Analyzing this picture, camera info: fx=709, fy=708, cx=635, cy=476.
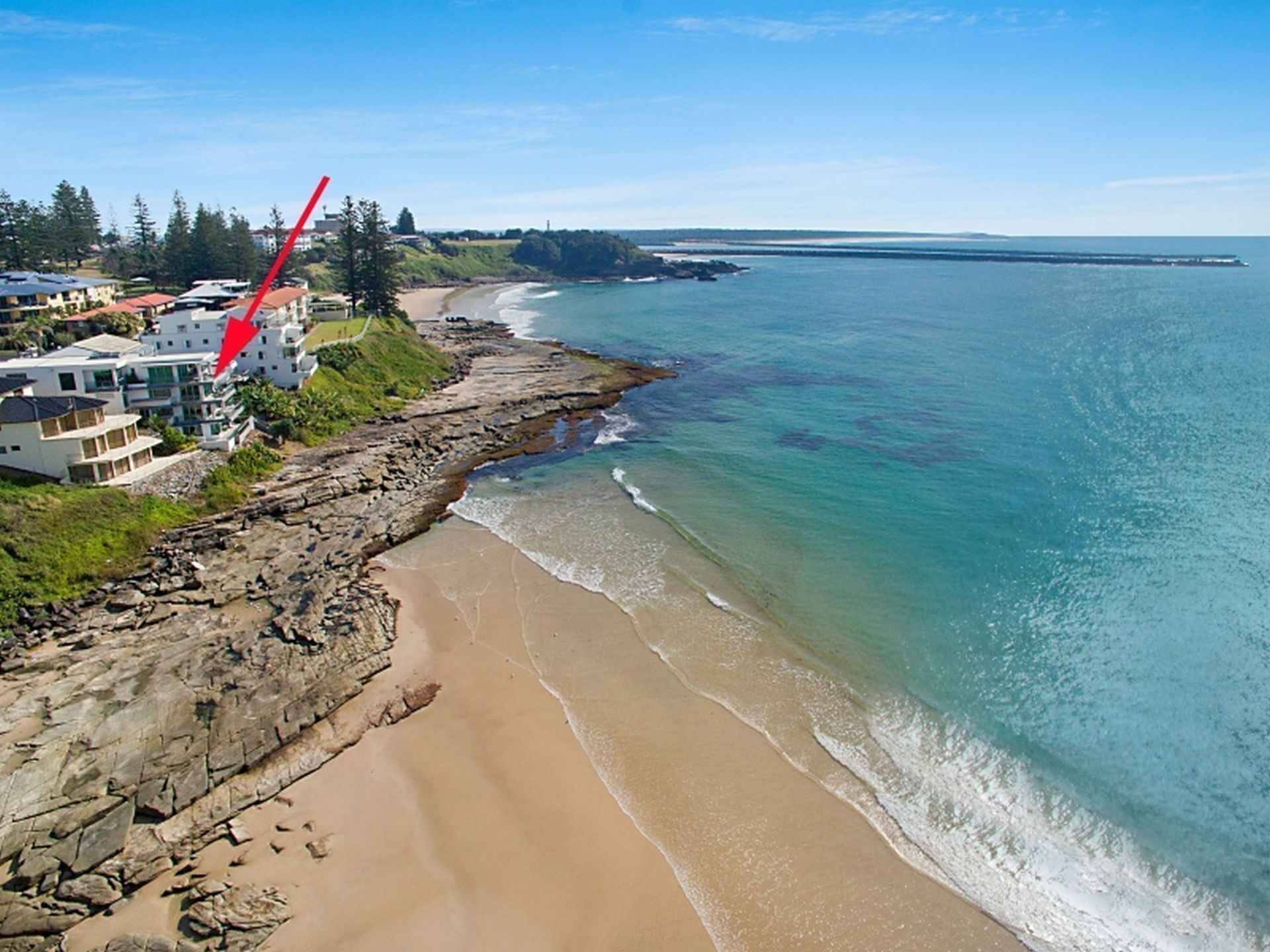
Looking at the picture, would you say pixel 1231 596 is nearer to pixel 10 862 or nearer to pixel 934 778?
pixel 934 778

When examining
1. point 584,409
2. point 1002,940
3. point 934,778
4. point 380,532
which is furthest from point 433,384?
point 1002,940

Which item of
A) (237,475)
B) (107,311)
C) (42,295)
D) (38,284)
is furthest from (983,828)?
(38,284)

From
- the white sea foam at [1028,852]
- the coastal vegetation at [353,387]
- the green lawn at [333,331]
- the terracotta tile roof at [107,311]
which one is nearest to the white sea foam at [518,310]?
the coastal vegetation at [353,387]

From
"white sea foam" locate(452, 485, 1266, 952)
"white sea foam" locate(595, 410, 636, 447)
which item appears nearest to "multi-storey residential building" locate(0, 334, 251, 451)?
"white sea foam" locate(595, 410, 636, 447)

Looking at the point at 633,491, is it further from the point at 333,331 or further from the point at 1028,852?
the point at 333,331

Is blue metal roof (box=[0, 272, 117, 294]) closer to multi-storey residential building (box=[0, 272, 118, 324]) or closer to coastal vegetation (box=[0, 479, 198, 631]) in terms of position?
multi-storey residential building (box=[0, 272, 118, 324])
